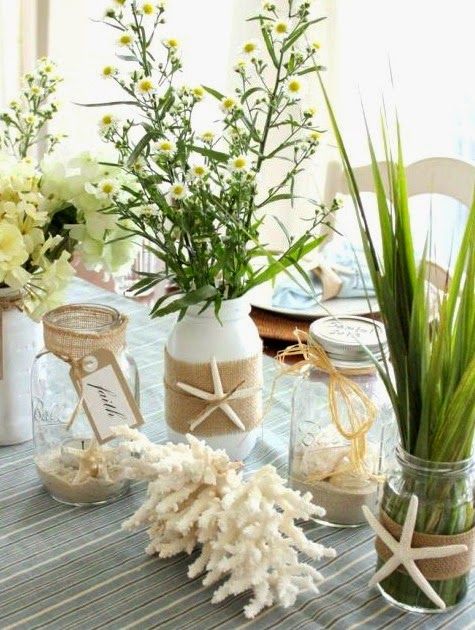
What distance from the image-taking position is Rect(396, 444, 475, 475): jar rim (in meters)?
0.73

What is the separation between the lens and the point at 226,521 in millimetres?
768

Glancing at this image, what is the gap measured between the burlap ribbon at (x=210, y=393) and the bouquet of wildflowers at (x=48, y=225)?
15 cm

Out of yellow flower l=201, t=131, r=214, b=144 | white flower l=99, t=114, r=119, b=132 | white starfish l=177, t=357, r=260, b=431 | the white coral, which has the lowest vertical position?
the white coral

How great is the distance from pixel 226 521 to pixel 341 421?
190mm

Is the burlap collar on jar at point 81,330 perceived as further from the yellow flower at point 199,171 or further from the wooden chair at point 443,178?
the wooden chair at point 443,178

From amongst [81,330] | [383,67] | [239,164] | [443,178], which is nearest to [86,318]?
[81,330]

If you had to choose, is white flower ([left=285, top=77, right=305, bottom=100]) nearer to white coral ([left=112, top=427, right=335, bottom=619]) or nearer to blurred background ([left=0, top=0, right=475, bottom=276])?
white coral ([left=112, top=427, right=335, bottom=619])

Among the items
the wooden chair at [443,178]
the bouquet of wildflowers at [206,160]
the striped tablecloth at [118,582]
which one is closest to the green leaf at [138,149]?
the bouquet of wildflowers at [206,160]

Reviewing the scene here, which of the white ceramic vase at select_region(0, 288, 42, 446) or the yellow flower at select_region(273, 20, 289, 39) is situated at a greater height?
the yellow flower at select_region(273, 20, 289, 39)

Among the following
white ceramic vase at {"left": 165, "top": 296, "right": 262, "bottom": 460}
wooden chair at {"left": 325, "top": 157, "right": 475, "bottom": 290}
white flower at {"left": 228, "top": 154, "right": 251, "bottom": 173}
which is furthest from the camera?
wooden chair at {"left": 325, "top": 157, "right": 475, "bottom": 290}

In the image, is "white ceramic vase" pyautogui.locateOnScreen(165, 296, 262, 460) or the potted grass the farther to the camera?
"white ceramic vase" pyautogui.locateOnScreen(165, 296, 262, 460)

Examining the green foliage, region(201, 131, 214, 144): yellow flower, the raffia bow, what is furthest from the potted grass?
region(201, 131, 214, 144): yellow flower

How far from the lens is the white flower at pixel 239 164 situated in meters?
0.81

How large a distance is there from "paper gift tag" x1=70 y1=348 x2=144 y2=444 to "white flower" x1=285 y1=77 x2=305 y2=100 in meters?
0.32
